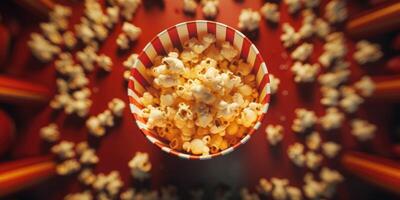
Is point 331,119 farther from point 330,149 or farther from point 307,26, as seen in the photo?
point 307,26

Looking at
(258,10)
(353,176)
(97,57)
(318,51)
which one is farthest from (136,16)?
(353,176)

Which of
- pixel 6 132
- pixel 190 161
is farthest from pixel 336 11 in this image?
pixel 6 132

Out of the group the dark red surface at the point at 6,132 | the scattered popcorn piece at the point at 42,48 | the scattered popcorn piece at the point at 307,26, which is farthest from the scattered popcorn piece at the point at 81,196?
the scattered popcorn piece at the point at 307,26

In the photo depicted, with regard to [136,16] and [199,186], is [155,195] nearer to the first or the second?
[199,186]

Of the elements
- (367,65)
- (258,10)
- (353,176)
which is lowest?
(353,176)

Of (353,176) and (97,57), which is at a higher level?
(97,57)

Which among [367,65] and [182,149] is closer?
[182,149]
